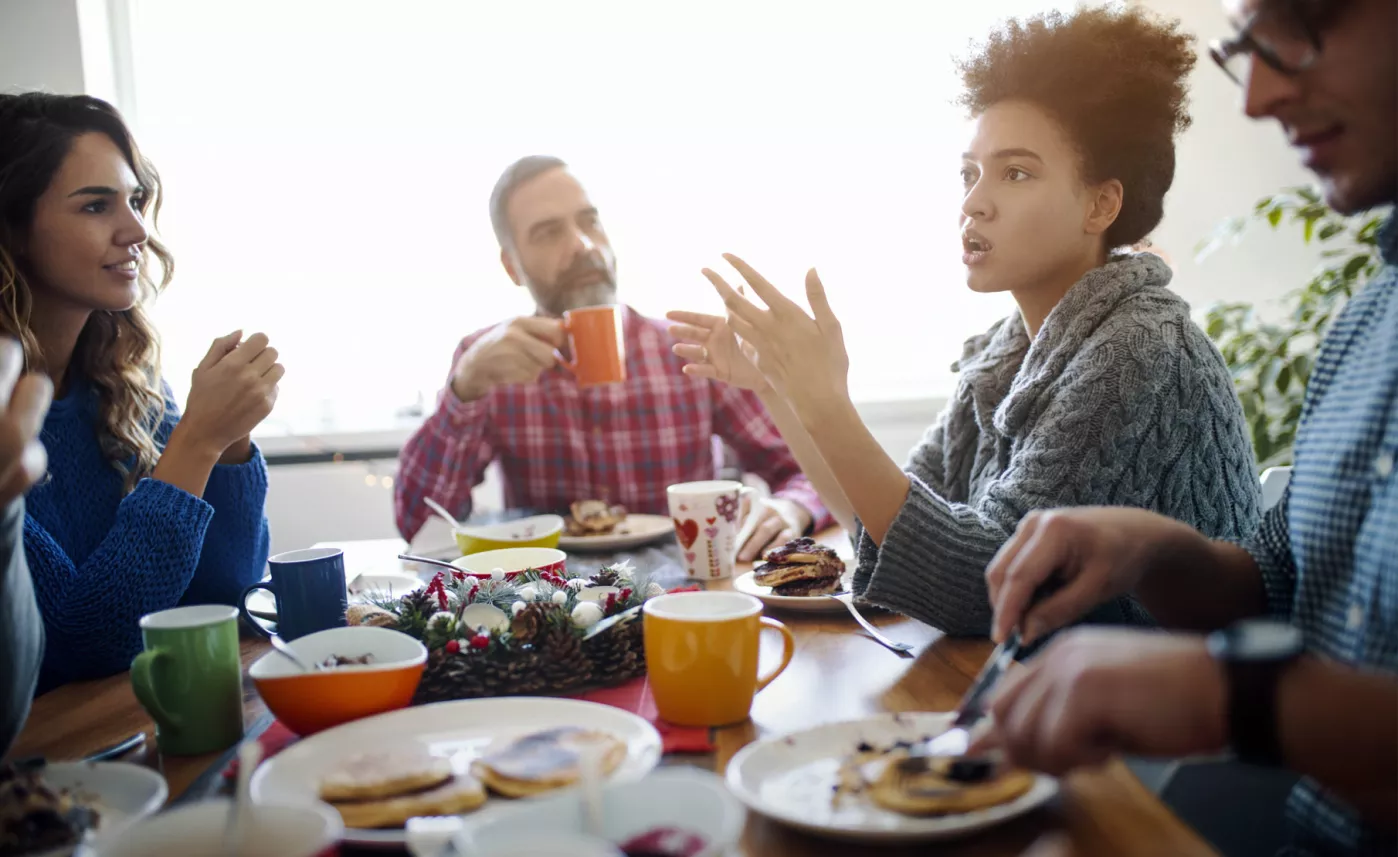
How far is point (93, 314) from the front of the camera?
1.70 meters

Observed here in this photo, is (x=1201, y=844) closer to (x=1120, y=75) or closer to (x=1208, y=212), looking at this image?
(x=1120, y=75)

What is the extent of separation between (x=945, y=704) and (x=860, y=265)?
8.38 ft

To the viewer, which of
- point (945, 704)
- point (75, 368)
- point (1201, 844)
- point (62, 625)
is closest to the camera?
point (1201, 844)

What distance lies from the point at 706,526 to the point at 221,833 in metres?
0.92

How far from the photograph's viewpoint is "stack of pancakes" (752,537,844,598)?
1.33m

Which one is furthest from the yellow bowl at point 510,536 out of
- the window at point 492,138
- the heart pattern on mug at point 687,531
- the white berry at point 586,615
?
the window at point 492,138

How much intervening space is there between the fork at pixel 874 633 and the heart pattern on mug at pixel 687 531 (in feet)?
0.87

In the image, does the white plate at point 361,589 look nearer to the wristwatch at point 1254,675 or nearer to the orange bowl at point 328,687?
the orange bowl at point 328,687

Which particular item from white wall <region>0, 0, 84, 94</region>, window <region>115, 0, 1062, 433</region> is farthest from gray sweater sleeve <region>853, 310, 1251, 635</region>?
white wall <region>0, 0, 84, 94</region>

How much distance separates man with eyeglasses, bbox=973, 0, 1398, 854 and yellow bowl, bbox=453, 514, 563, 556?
0.81 meters

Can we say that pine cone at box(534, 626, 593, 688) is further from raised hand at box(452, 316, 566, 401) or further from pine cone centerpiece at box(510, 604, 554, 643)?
raised hand at box(452, 316, 566, 401)

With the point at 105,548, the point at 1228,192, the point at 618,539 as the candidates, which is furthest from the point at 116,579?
the point at 1228,192

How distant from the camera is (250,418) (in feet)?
4.54

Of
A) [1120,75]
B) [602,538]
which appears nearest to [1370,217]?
[1120,75]
